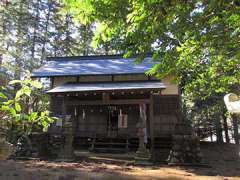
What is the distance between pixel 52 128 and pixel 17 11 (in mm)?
16379

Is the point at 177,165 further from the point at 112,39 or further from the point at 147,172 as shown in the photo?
the point at 112,39

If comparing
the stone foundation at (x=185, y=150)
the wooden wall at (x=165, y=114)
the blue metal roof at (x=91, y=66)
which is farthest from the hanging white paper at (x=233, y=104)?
the blue metal roof at (x=91, y=66)

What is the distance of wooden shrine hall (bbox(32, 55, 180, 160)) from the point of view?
13.3 meters

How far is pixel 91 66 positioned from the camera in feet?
55.7

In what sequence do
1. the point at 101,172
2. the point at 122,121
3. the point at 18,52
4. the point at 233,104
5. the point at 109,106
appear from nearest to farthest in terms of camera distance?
the point at 233,104 → the point at 101,172 → the point at 122,121 → the point at 109,106 → the point at 18,52

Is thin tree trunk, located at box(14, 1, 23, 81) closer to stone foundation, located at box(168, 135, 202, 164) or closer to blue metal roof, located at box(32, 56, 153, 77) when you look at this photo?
blue metal roof, located at box(32, 56, 153, 77)

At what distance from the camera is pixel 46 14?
28.1 meters

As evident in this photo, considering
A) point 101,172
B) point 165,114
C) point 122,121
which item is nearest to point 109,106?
point 122,121

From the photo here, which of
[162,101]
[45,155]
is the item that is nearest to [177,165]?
[162,101]

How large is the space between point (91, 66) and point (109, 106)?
11.4 ft

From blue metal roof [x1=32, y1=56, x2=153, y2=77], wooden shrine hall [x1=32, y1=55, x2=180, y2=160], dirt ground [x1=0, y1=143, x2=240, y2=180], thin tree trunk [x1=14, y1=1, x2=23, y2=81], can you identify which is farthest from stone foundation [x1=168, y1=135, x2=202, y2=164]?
thin tree trunk [x1=14, y1=1, x2=23, y2=81]

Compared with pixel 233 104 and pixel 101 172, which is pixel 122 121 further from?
pixel 233 104

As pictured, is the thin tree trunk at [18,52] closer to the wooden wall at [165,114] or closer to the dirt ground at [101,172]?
the wooden wall at [165,114]

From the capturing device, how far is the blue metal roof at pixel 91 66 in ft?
50.3
